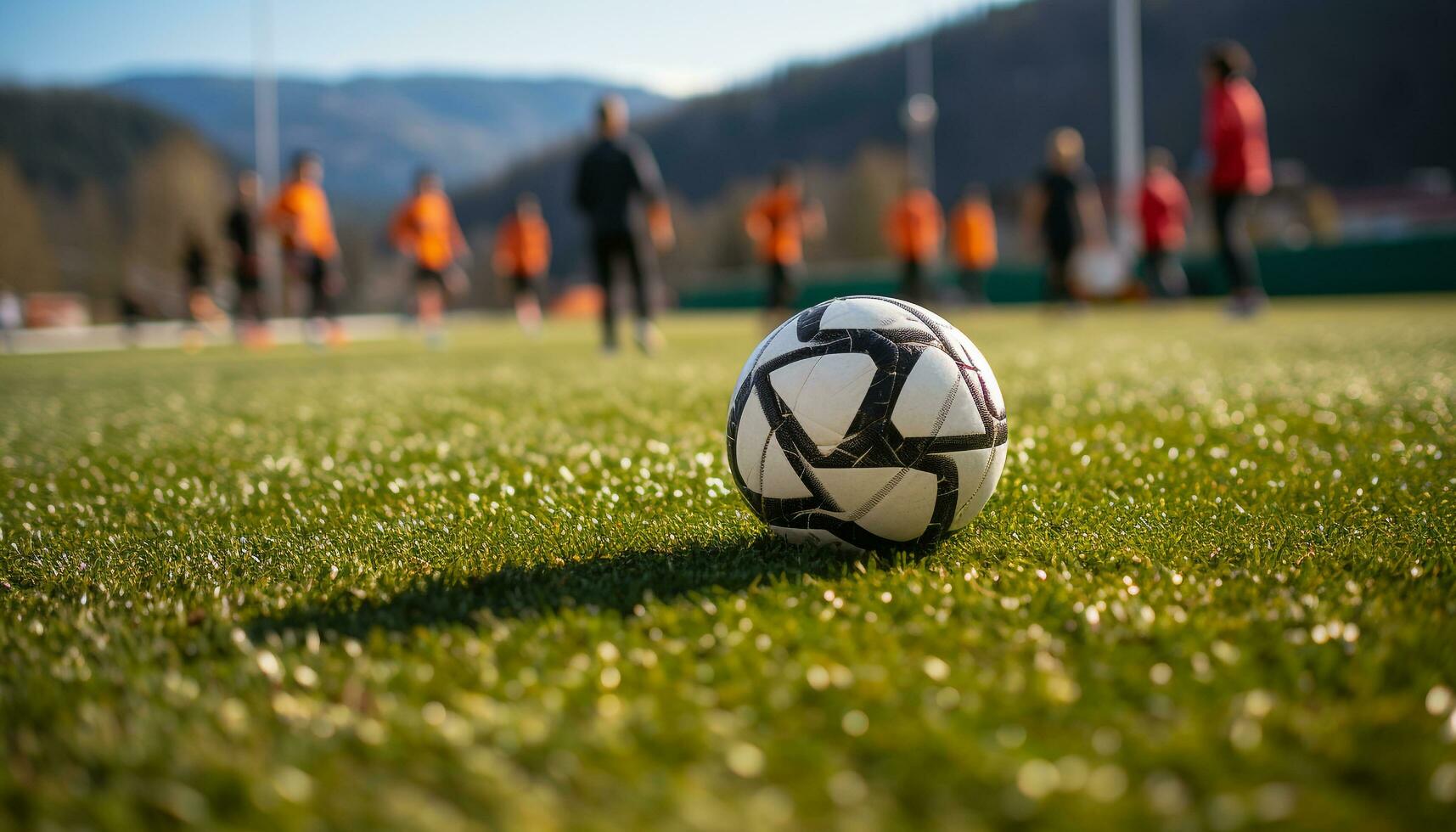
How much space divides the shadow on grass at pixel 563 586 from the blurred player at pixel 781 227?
13.5 meters

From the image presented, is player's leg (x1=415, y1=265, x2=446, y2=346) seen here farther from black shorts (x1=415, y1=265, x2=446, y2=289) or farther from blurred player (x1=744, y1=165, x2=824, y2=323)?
blurred player (x1=744, y1=165, x2=824, y2=323)

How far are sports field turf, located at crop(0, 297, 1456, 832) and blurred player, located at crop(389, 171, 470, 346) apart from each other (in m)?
11.8

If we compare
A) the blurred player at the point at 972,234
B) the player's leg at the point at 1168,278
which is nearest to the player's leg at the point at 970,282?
the blurred player at the point at 972,234

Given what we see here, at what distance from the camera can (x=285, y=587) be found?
2.40 meters

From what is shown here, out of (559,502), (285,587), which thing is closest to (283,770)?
(285,587)

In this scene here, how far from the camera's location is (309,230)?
14336 mm

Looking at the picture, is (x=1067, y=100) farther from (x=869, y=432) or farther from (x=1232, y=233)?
(x=869, y=432)

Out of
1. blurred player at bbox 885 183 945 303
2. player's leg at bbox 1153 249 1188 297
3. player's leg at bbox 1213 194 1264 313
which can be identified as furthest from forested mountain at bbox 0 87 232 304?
player's leg at bbox 1213 194 1264 313

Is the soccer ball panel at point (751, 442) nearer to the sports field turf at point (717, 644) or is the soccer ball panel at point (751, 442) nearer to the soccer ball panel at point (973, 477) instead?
the sports field turf at point (717, 644)

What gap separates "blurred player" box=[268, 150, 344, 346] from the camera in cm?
1425

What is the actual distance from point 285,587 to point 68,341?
2621cm

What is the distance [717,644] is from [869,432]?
800mm

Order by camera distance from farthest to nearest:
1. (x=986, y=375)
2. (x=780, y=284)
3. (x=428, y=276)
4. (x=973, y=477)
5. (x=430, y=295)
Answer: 1. (x=780, y=284)
2. (x=430, y=295)
3. (x=428, y=276)
4. (x=986, y=375)
5. (x=973, y=477)

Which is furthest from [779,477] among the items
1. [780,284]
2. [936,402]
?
[780,284]
